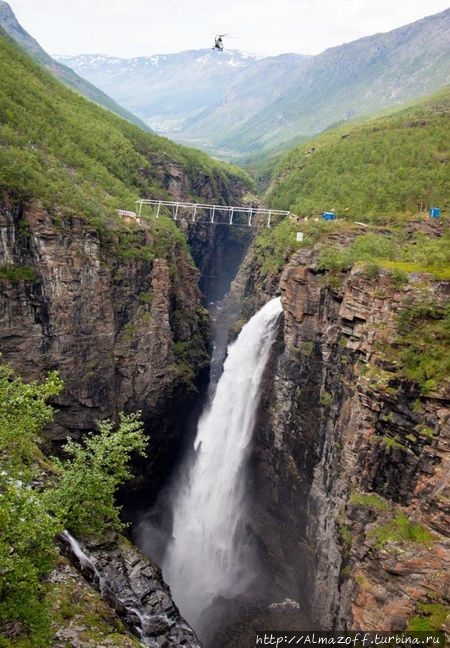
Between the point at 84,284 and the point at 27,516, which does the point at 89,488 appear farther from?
the point at 84,284

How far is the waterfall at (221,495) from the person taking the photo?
39.8m

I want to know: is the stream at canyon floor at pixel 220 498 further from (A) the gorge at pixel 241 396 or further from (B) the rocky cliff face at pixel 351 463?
(B) the rocky cliff face at pixel 351 463

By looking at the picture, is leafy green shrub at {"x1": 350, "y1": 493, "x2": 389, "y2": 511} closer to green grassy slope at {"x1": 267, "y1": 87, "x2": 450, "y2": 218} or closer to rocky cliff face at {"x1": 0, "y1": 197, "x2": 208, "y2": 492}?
rocky cliff face at {"x1": 0, "y1": 197, "x2": 208, "y2": 492}

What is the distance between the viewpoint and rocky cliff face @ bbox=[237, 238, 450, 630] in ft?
87.7

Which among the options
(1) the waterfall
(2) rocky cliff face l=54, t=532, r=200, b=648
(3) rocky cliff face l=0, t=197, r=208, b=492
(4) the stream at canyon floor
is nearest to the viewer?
(2) rocky cliff face l=54, t=532, r=200, b=648

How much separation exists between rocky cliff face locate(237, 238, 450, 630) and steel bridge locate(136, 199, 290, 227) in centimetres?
2458

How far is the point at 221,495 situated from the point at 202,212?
196ft

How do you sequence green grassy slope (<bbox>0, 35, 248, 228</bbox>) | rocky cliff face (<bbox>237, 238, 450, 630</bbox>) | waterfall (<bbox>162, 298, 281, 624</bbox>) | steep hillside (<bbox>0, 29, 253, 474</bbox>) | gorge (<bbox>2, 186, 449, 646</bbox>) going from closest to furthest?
rocky cliff face (<bbox>237, 238, 450, 630</bbox>)
gorge (<bbox>2, 186, 449, 646</bbox>)
steep hillside (<bbox>0, 29, 253, 474</bbox>)
waterfall (<bbox>162, 298, 281, 624</bbox>)
green grassy slope (<bbox>0, 35, 248, 228</bbox>)

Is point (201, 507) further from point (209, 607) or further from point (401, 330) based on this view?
point (401, 330)

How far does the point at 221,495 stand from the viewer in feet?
145

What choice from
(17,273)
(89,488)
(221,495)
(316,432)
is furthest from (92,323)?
(316,432)

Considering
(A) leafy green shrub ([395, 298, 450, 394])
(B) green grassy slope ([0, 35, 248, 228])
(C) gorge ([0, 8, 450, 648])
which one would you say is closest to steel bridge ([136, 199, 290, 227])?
(B) green grassy slope ([0, 35, 248, 228])

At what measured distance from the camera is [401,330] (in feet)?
98.7

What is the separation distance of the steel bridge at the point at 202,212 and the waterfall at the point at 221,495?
18.9 metres
